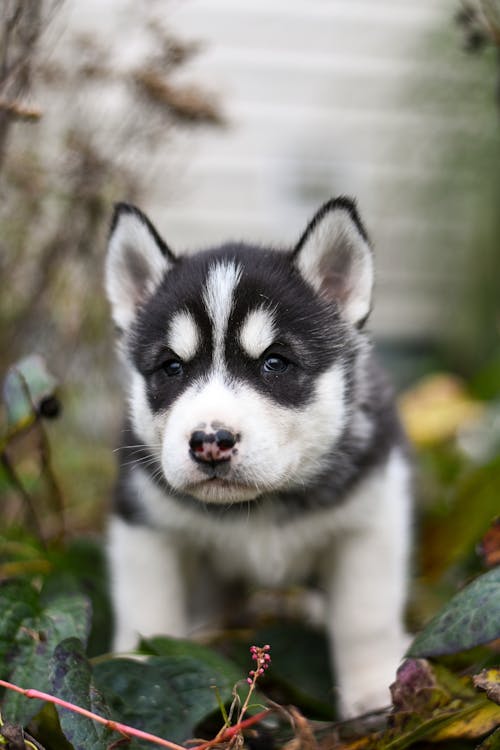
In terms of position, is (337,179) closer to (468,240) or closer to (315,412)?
(468,240)

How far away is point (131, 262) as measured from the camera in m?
2.96

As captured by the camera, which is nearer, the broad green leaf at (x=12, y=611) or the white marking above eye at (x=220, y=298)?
the broad green leaf at (x=12, y=611)

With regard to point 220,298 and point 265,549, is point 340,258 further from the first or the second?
point 265,549

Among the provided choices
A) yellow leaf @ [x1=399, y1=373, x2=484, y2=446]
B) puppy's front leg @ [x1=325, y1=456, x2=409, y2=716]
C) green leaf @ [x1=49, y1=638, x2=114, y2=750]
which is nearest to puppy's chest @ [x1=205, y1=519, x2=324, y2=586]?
puppy's front leg @ [x1=325, y1=456, x2=409, y2=716]

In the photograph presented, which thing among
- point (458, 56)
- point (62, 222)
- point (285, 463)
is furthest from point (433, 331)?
point (285, 463)

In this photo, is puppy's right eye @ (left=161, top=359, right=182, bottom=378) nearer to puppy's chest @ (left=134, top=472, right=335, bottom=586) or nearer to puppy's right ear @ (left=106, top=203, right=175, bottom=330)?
puppy's right ear @ (left=106, top=203, right=175, bottom=330)

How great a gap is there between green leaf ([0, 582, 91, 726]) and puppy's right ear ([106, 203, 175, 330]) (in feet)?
3.14

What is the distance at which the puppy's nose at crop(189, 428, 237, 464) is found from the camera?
226cm

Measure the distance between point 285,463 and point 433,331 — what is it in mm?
6965

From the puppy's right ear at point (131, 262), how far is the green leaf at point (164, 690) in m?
1.11

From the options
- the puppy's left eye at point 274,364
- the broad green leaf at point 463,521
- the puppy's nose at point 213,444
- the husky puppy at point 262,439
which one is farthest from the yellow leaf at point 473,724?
the broad green leaf at point 463,521

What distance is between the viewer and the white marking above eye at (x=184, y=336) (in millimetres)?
2557

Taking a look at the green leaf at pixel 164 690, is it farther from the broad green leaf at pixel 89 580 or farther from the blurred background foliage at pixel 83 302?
the blurred background foliage at pixel 83 302

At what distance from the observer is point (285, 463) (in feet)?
8.02
